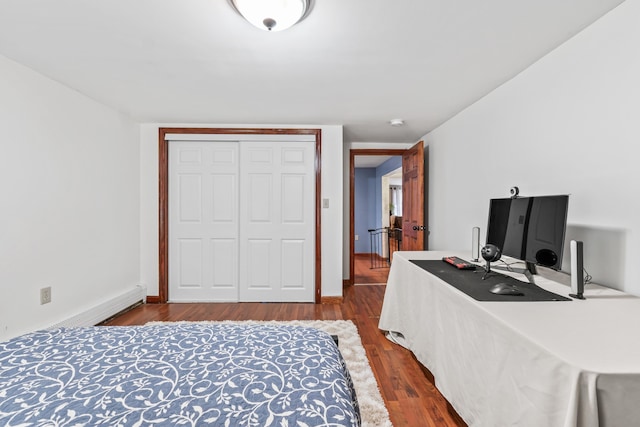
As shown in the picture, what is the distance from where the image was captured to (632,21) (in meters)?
1.49

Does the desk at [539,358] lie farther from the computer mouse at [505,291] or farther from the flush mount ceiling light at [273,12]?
the flush mount ceiling light at [273,12]

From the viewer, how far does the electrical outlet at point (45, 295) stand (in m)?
2.45

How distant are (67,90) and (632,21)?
407 cm

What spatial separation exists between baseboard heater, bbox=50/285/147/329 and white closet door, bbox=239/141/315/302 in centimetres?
126

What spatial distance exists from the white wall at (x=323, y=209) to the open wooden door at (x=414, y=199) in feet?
3.48

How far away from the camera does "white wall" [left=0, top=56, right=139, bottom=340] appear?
7.24ft

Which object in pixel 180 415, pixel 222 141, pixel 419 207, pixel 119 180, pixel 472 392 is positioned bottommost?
pixel 472 392

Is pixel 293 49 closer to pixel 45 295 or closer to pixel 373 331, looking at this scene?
pixel 373 331

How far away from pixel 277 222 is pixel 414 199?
1951mm

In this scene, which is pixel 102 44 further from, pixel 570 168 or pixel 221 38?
pixel 570 168

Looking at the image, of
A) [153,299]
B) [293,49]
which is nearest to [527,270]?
[293,49]

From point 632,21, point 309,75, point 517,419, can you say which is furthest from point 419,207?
point 517,419

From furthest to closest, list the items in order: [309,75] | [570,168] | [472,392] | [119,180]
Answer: [119,180], [309,75], [570,168], [472,392]

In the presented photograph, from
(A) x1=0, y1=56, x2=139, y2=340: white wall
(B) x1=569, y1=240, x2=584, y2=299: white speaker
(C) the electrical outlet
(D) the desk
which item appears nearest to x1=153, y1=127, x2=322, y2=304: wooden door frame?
(A) x1=0, y1=56, x2=139, y2=340: white wall
